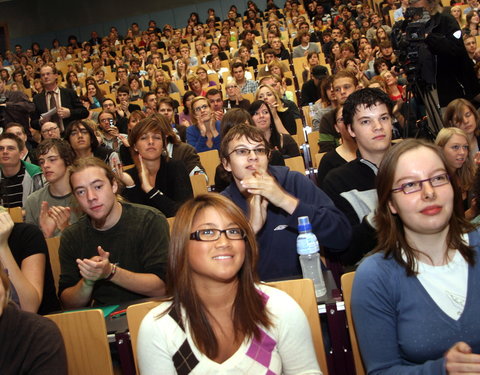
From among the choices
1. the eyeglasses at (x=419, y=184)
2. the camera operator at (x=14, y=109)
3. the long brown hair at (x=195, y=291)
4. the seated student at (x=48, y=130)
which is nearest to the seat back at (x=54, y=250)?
the long brown hair at (x=195, y=291)

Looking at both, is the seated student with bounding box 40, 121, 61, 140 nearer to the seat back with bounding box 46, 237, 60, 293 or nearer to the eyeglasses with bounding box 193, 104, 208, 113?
the eyeglasses with bounding box 193, 104, 208, 113

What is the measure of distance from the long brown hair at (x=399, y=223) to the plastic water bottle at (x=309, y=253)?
14.4 inches

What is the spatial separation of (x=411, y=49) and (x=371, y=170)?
44.9 inches

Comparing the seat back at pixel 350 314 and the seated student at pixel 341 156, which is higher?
the seated student at pixel 341 156

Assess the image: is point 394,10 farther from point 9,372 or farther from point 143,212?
point 9,372

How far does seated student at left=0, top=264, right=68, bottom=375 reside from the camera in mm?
1365

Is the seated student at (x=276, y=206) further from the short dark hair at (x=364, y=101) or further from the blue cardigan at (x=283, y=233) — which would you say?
the short dark hair at (x=364, y=101)

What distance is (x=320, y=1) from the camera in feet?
34.8

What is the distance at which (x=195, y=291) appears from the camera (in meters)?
1.41

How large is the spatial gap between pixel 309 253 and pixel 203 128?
9.88 ft

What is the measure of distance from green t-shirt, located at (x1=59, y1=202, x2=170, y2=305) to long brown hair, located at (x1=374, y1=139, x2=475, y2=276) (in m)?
1.02

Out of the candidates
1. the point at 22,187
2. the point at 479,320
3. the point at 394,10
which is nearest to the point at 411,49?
the point at 479,320

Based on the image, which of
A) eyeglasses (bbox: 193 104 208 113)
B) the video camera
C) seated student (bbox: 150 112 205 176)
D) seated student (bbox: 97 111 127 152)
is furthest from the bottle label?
seated student (bbox: 97 111 127 152)

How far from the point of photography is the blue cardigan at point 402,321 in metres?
1.32
